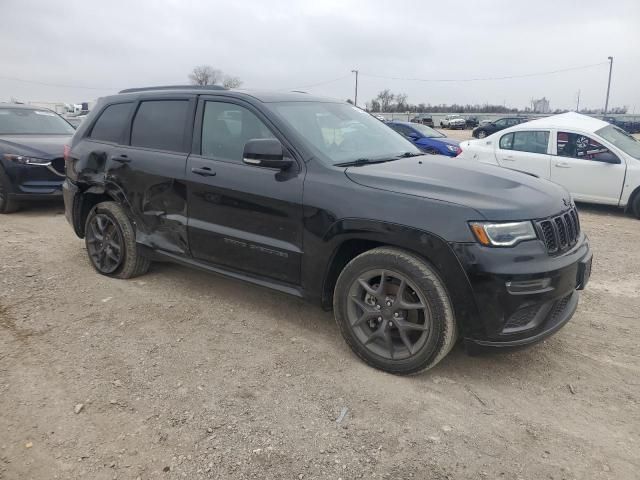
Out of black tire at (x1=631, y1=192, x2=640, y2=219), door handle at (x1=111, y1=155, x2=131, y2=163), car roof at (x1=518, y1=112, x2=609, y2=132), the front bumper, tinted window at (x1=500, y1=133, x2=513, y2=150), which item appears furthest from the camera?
tinted window at (x1=500, y1=133, x2=513, y2=150)

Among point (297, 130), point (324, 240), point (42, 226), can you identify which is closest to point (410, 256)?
point (324, 240)

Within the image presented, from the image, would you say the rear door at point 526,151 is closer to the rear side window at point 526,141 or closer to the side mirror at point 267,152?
the rear side window at point 526,141

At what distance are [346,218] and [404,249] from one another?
16.5 inches

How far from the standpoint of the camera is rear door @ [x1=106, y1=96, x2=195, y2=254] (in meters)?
4.10

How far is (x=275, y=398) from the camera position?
2.97 meters

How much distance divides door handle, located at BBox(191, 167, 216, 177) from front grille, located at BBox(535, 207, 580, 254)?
2347 mm

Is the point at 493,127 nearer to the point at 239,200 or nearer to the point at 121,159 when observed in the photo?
the point at 121,159

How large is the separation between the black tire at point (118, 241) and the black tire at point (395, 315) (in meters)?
2.27

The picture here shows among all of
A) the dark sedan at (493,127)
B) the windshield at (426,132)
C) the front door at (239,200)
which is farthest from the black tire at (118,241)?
the dark sedan at (493,127)

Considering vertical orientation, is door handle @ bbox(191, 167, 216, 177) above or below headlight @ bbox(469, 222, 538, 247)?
above

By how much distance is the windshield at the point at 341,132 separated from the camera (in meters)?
3.63

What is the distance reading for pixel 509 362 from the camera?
3.42m

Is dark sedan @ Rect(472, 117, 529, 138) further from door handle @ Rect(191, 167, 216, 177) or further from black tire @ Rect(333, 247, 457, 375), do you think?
black tire @ Rect(333, 247, 457, 375)

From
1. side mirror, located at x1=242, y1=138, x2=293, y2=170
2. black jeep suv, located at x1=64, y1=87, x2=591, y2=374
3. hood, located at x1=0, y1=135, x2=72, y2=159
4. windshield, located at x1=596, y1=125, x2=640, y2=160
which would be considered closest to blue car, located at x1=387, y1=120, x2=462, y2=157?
windshield, located at x1=596, y1=125, x2=640, y2=160
